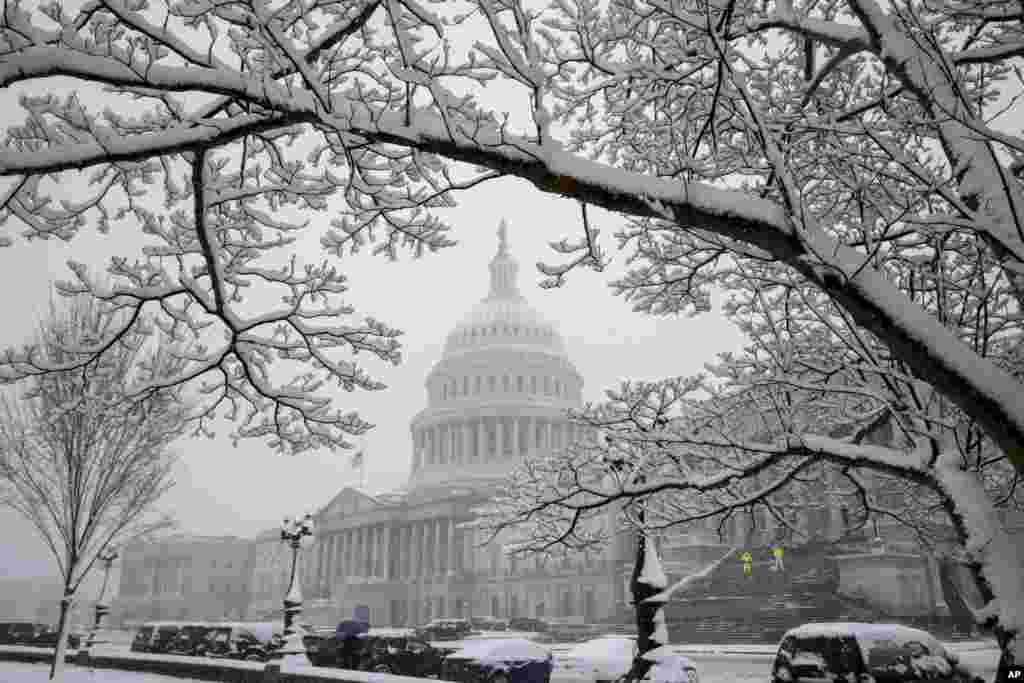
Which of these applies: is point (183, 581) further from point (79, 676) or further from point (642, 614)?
point (642, 614)

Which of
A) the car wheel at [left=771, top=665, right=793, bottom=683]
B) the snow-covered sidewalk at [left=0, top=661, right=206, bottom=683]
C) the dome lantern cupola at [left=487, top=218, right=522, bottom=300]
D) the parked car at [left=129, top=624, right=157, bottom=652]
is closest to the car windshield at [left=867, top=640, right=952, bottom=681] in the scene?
the car wheel at [left=771, top=665, right=793, bottom=683]

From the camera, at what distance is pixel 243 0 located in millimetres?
5023

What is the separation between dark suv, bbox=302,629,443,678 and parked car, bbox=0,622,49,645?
18615 mm

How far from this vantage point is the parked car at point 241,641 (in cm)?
2641

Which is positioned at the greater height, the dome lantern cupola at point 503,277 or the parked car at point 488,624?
the dome lantern cupola at point 503,277

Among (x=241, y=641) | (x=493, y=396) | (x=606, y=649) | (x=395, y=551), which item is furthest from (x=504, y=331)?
(x=606, y=649)

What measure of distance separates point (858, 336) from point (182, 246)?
702cm

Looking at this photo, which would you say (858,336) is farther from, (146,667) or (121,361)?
(146,667)

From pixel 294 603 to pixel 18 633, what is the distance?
23820 millimetres

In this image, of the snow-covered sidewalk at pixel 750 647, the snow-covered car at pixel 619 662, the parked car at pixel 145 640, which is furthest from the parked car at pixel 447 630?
the snow-covered car at pixel 619 662

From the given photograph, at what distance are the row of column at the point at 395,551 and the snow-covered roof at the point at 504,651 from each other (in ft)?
206

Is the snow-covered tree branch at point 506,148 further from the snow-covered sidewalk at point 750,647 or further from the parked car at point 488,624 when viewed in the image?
the parked car at point 488,624

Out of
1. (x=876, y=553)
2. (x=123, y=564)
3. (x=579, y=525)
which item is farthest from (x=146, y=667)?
(x=123, y=564)

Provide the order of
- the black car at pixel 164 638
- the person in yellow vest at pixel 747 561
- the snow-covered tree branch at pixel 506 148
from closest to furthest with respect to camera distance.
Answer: the snow-covered tree branch at pixel 506 148
the person in yellow vest at pixel 747 561
the black car at pixel 164 638
